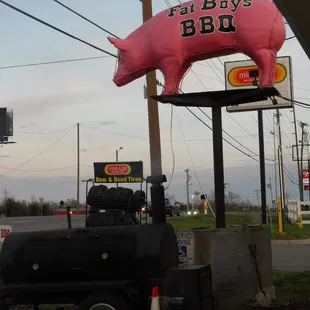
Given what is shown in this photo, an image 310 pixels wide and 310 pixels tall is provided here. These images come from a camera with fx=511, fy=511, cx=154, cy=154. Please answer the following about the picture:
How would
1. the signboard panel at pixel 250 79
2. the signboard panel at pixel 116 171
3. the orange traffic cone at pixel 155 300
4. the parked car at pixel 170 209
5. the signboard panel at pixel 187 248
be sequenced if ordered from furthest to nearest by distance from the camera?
the parked car at pixel 170 209 < the signboard panel at pixel 116 171 < the signboard panel at pixel 250 79 < the signboard panel at pixel 187 248 < the orange traffic cone at pixel 155 300

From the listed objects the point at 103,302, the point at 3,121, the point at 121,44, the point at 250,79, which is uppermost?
the point at 3,121

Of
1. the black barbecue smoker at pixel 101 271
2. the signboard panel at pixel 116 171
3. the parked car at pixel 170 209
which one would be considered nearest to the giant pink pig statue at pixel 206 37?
the black barbecue smoker at pixel 101 271

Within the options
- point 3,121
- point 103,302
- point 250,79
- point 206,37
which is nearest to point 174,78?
point 206,37

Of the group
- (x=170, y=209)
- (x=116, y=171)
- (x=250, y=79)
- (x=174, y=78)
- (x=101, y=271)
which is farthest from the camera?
(x=170, y=209)

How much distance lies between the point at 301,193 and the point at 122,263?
184 feet

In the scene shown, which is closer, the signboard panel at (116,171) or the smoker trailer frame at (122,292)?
the smoker trailer frame at (122,292)

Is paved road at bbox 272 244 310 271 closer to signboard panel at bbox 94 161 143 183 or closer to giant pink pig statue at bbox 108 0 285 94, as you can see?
giant pink pig statue at bbox 108 0 285 94

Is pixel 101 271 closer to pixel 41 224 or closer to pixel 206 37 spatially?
pixel 206 37

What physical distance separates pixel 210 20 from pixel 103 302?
4.89m

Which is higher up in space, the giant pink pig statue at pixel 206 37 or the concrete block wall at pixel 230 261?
the giant pink pig statue at pixel 206 37

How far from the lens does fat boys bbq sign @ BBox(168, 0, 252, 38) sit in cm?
833

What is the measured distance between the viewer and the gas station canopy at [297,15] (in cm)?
588

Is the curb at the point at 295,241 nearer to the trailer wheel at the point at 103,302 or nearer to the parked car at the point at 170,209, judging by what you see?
the trailer wheel at the point at 103,302

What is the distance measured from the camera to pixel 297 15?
626cm
